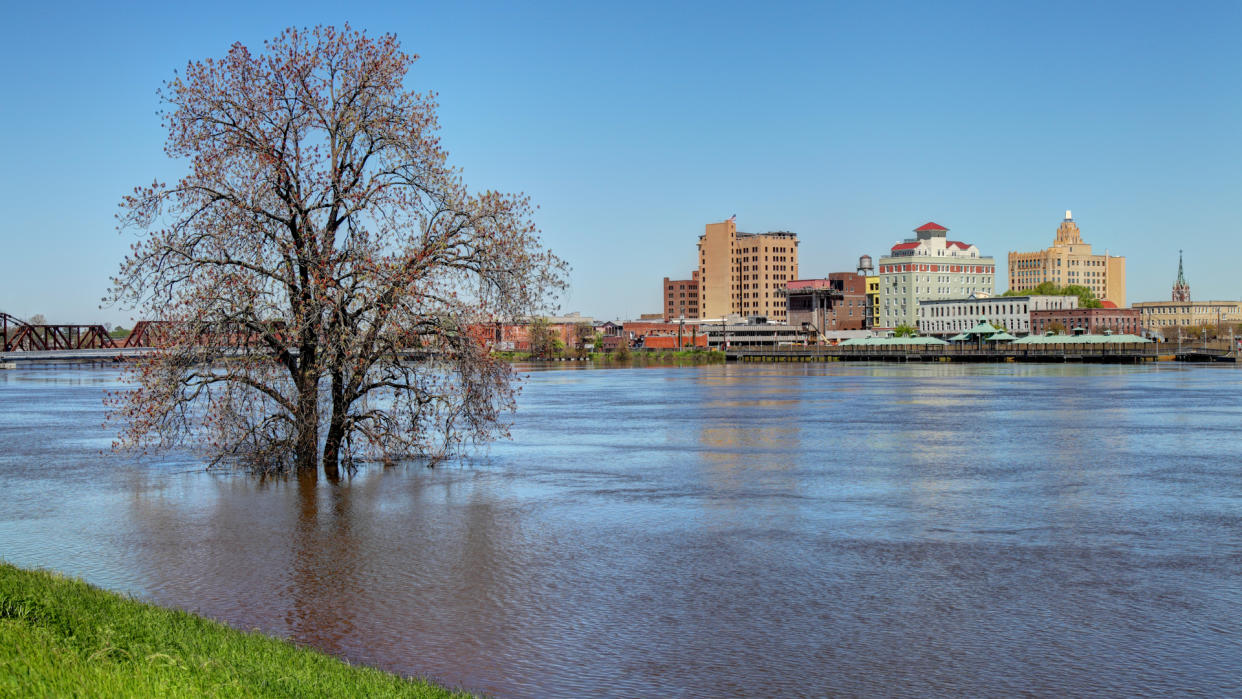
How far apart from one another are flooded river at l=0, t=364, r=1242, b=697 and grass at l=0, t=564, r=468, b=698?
1539 mm

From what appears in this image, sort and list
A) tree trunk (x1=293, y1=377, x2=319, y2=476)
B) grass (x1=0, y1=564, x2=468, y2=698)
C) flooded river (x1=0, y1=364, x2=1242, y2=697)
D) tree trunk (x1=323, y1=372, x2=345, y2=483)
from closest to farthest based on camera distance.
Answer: grass (x1=0, y1=564, x2=468, y2=698) → flooded river (x1=0, y1=364, x2=1242, y2=697) → tree trunk (x1=293, y1=377, x2=319, y2=476) → tree trunk (x1=323, y1=372, x2=345, y2=483)

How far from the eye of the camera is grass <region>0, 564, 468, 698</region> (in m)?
10.7

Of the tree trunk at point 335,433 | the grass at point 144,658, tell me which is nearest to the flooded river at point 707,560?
the tree trunk at point 335,433

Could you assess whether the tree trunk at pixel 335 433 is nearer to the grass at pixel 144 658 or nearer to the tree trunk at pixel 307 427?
the tree trunk at pixel 307 427

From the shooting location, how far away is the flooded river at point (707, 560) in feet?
47.2

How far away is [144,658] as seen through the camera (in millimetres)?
11852

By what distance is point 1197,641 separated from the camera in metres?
15.1

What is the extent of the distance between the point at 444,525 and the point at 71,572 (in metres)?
7.32

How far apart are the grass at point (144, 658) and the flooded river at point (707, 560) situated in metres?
1.54

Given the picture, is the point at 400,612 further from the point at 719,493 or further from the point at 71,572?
the point at 719,493

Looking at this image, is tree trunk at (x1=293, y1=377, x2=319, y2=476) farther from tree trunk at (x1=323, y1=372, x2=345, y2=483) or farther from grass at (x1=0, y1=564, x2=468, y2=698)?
grass at (x1=0, y1=564, x2=468, y2=698)

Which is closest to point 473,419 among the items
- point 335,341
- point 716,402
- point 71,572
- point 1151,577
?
point 335,341

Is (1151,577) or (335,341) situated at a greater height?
(335,341)

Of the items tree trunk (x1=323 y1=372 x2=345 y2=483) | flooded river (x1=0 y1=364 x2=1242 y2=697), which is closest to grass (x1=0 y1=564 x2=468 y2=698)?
flooded river (x1=0 y1=364 x2=1242 y2=697)
